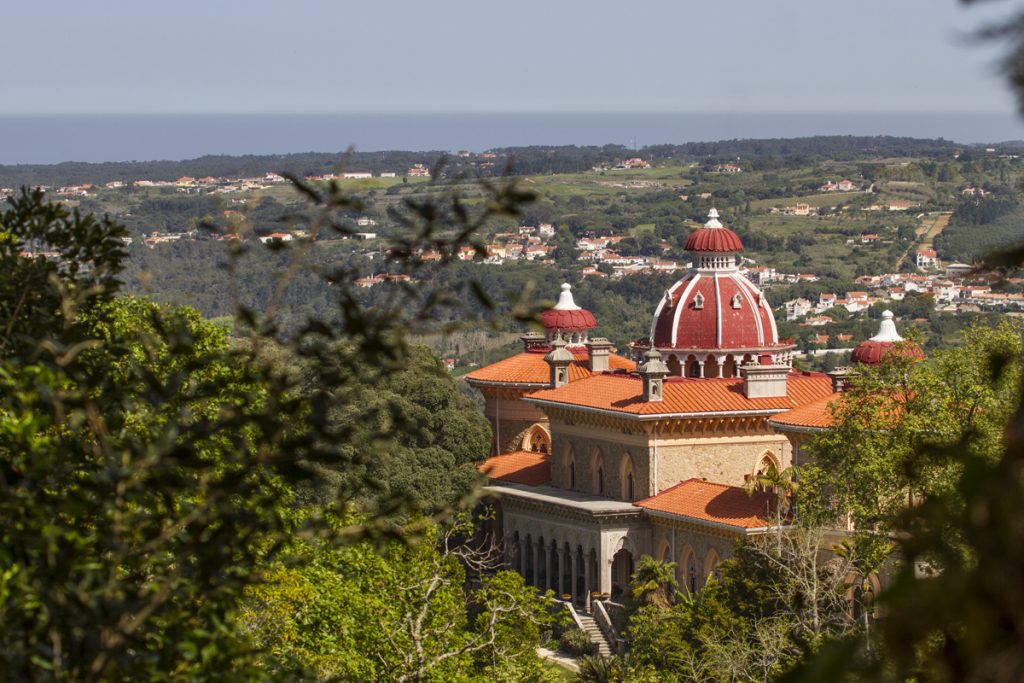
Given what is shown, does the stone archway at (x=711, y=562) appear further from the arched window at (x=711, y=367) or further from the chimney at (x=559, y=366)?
the chimney at (x=559, y=366)

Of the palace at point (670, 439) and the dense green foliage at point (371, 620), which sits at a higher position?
the dense green foliage at point (371, 620)

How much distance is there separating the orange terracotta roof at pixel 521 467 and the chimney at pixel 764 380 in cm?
884

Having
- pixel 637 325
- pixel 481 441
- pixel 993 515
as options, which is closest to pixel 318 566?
pixel 993 515

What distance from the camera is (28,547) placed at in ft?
33.1

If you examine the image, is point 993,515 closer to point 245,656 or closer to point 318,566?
point 245,656

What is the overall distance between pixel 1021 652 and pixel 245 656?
16.8ft

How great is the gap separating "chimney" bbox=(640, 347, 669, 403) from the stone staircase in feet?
21.4

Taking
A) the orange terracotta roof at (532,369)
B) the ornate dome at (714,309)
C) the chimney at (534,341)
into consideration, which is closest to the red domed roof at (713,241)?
the ornate dome at (714,309)

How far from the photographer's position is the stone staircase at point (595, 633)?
5349 centimetres

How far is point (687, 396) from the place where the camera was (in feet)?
194

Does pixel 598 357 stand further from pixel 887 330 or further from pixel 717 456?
pixel 887 330

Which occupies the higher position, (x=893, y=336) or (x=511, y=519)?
(x=893, y=336)

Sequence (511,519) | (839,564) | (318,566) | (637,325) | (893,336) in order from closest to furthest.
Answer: (318,566)
(839,564)
(893,336)
(511,519)
(637,325)

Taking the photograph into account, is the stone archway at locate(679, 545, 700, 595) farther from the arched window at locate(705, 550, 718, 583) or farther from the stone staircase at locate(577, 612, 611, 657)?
the stone staircase at locate(577, 612, 611, 657)
